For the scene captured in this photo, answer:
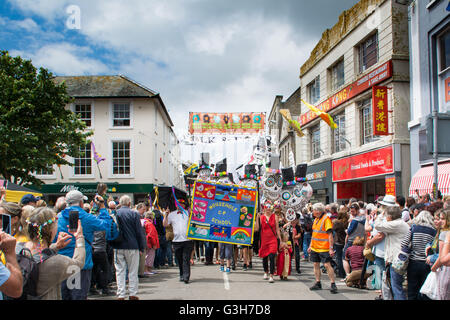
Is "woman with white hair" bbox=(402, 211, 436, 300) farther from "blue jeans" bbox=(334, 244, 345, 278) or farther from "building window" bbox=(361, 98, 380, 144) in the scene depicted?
"building window" bbox=(361, 98, 380, 144)

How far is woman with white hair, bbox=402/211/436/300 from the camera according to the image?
6.00 metres

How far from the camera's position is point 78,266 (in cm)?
418

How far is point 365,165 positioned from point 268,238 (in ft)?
31.6

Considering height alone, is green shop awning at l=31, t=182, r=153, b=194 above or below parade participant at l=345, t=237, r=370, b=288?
above

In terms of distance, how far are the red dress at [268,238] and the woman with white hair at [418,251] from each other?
4339mm

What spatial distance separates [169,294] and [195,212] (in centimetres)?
229

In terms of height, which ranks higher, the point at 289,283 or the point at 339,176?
the point at 339,176

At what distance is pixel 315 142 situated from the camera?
25.5 m

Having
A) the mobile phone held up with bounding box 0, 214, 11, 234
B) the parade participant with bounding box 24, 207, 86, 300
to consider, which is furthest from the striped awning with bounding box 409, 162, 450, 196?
the mobile phone held up with bounding box 0, 214, 11, 234

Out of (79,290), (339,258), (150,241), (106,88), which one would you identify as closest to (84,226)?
(79,290)

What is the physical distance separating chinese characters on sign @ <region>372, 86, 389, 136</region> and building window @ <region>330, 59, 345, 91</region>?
4935 mm

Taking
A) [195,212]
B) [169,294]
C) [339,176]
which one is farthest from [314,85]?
[169,294]

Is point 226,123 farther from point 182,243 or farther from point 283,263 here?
point 182,243

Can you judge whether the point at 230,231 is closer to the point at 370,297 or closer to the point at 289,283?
the point at 289,283
